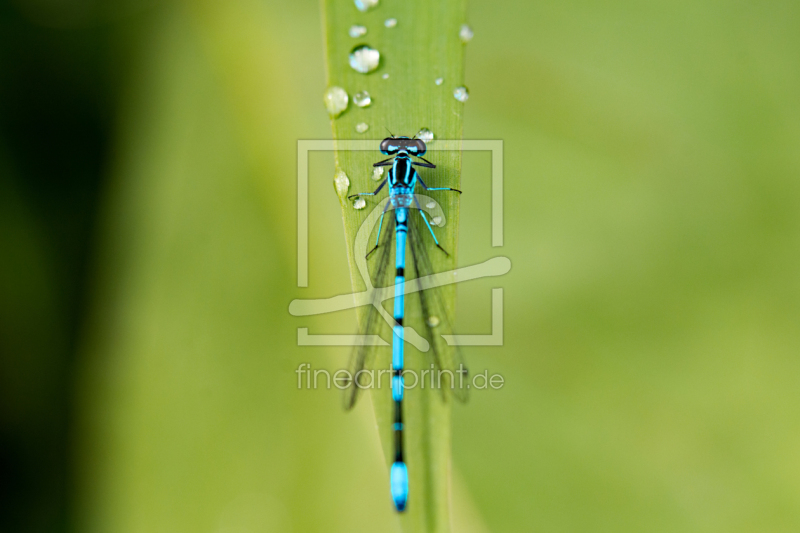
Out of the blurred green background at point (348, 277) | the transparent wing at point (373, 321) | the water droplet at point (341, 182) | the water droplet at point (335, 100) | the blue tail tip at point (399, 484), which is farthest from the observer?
the blurred green background at point (348, 277)

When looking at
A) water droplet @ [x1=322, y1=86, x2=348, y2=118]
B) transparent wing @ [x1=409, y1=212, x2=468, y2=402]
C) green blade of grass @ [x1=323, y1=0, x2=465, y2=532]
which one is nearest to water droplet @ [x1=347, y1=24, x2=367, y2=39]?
green blade of grass @ [x1=323, y1=0, x2=465, y2=532]

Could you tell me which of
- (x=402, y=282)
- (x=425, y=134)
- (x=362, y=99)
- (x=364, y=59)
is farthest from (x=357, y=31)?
(x=402, y=282)

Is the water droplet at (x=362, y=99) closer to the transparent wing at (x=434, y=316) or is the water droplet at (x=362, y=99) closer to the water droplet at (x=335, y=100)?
the water droplet at (x=335, y=100)

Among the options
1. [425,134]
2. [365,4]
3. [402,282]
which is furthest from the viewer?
[402,282]

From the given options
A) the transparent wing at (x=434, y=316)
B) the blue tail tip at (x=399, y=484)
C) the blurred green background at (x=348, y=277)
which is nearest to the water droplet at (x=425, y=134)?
the transparent wing at (x=434, y=316)

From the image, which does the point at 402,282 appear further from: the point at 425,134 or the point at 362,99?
the point at 362,99

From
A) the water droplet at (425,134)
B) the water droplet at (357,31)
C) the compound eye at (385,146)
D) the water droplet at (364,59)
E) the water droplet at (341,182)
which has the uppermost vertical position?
the water droplet at (357,31)

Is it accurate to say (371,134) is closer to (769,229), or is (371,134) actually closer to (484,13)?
(484,13)
